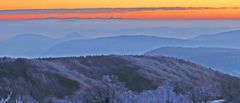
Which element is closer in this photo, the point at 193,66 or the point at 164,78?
the point at 164,78

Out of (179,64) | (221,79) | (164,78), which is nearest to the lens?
(164,78)

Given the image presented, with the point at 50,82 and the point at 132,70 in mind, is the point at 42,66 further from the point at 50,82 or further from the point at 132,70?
the point at 132,70

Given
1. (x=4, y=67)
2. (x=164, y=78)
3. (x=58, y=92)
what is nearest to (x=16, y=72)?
(x=4, y=67)

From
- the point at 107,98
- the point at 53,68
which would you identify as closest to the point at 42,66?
the point at 53,68

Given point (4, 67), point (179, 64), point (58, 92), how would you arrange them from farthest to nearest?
point (179, 64), point (4, 67), point (58, 92)

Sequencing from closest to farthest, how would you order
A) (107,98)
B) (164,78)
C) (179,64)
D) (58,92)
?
(107,98) < (58,92) < (164,78) < (179,64)

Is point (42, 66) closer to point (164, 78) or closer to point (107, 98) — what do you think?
point (164, 78)
